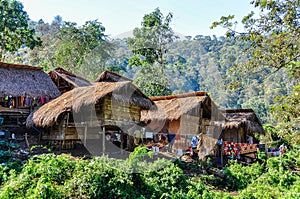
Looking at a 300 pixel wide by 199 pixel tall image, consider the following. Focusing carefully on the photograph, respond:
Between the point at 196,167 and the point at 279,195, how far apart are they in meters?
3.51

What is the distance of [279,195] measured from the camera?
28.8ft

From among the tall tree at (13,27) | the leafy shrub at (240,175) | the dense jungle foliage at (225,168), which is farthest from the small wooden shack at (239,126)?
the tall tree at (13,27)

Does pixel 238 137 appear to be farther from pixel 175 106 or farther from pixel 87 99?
pixel 87 99

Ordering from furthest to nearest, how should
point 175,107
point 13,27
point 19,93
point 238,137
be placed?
1. point 13,27
2. point 238,137
3. point 19,93
4. point 175,107

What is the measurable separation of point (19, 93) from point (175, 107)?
792cm

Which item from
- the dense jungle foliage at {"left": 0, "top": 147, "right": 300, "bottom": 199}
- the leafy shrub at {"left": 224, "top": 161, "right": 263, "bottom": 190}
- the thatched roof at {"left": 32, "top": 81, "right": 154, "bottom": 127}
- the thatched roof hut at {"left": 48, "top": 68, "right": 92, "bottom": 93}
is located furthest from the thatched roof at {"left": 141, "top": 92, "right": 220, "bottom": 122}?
the thatched roof hut at {"left": 48, "top": 68, "right": 92, "bottom": 93}

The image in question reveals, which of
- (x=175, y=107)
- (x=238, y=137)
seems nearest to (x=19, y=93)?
(x=175, y=107)

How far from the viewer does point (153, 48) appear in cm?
2341

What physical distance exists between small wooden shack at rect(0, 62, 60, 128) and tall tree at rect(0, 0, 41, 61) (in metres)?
6.67

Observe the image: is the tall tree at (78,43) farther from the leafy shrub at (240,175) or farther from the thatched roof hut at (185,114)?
the leafy shrub at (240,175)

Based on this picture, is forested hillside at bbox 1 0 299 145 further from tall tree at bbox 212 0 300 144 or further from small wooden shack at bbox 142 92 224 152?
small wooden shack at bbox 142 92 224 152

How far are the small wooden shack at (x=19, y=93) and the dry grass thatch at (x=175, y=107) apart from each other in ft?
18.5

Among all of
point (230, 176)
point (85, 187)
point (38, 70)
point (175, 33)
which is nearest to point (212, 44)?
point (175, 33)

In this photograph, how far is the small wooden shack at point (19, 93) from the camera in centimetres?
1480
